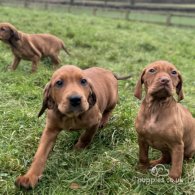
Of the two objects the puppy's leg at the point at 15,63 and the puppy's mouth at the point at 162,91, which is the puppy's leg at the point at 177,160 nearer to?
the puppy's mouth at the point at 162,91

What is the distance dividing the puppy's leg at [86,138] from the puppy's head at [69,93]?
1.16ft

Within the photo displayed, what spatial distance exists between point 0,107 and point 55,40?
4164mm

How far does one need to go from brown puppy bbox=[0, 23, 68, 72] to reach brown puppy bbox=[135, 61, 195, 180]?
16.5 ft

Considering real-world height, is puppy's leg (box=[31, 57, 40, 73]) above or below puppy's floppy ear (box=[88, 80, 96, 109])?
below

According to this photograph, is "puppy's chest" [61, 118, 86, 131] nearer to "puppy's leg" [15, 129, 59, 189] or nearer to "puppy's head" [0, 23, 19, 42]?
"puppy's leg" [15, 129, 59, 189]

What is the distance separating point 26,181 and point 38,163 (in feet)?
0.92

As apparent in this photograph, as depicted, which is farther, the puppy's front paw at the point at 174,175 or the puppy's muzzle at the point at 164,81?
the puppy's front paw at the point at 174,175

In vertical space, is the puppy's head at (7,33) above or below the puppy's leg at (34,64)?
above

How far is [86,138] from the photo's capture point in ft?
17.7

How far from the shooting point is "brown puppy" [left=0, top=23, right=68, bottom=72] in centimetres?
921

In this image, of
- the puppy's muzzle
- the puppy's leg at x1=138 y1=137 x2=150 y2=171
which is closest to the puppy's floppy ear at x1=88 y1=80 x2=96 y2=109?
the puppy's leg at x1=138 y1=137 x2=150 y2=171

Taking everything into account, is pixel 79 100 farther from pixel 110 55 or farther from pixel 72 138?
pixel 110 55

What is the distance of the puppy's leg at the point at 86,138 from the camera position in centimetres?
532

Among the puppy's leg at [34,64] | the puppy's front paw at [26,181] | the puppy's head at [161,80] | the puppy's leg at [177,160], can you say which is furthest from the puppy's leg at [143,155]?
the puppy's leg at [34,64]
